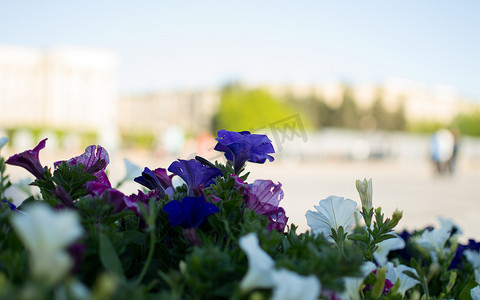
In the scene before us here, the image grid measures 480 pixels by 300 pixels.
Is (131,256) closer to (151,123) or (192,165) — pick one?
(192,165)

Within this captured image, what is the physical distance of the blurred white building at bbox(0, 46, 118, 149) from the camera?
44.3m

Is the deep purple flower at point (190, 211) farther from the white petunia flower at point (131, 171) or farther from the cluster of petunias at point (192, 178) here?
the white petunia flower at point (131, 171)

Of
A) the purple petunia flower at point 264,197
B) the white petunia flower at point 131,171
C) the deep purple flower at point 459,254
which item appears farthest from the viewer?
the deep purple flower at point 459,254

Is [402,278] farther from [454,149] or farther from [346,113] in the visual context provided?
[346,113]

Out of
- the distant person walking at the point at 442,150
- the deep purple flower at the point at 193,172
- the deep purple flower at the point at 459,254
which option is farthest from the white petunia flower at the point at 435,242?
the distant person walking at the point at 442,150

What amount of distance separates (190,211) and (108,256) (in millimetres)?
192

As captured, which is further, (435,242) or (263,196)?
(435,242)

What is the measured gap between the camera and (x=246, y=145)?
1028 millimetres

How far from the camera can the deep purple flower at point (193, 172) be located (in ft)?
3.33

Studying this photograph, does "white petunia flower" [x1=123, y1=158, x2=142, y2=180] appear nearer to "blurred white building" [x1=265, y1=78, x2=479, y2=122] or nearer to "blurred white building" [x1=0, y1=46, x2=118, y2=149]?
"blurred white building" [x1=0, y1=46, x2=118, y2=149]

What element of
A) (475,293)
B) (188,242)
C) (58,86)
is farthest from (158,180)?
(58,86)

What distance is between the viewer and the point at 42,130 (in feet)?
89.2

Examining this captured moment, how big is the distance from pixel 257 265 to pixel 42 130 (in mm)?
29004

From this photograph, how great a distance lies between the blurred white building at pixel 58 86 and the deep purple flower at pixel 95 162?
4448cm
